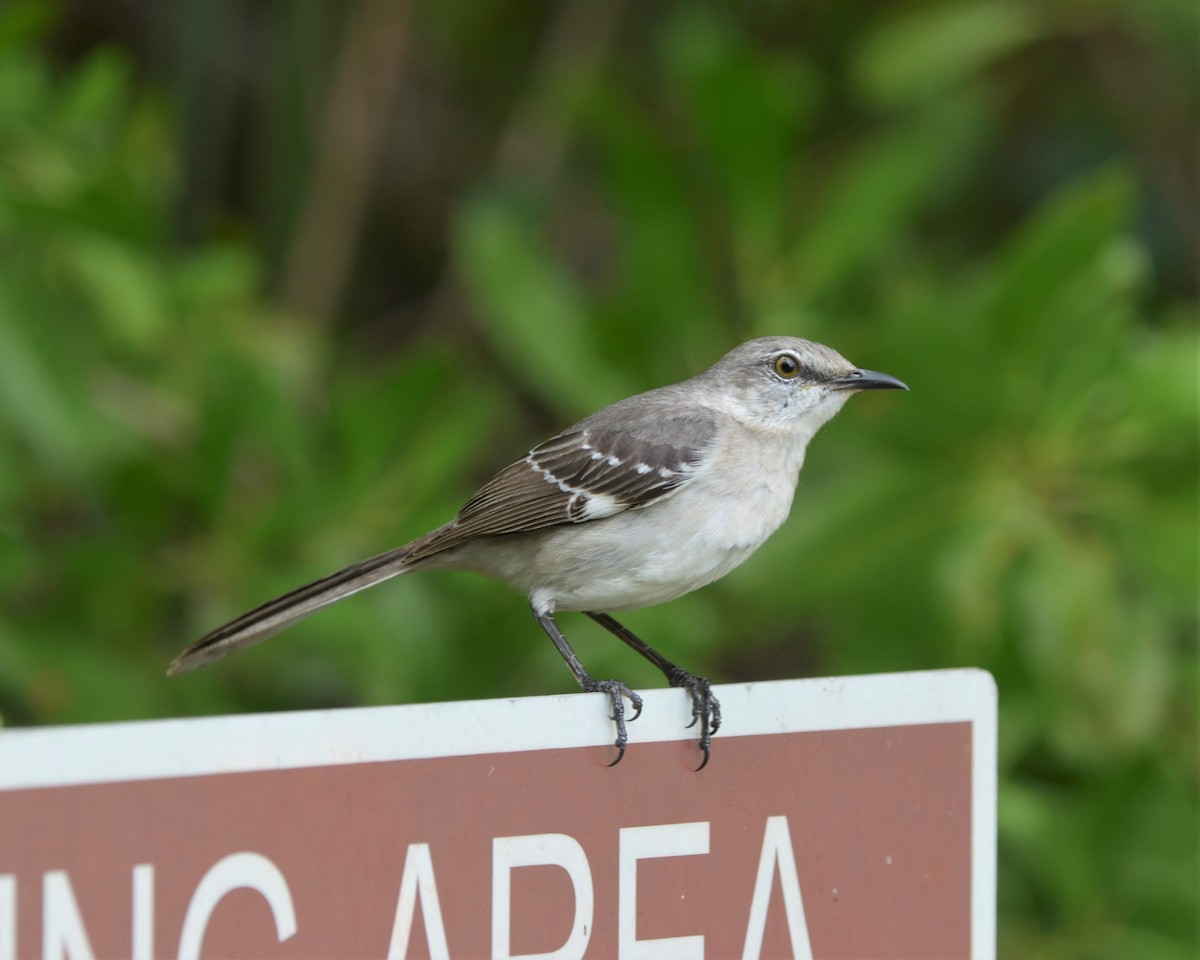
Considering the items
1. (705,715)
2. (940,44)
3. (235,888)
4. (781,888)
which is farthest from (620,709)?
(940,44)

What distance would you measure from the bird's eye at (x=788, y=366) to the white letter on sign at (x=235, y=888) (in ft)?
4.52

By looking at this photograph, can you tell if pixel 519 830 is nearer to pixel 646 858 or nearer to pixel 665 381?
pixel 646 858

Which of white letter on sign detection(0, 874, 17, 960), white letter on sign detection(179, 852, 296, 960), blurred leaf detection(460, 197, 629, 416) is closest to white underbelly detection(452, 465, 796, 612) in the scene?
white letter on sign detection(179, 852, 296, 960)

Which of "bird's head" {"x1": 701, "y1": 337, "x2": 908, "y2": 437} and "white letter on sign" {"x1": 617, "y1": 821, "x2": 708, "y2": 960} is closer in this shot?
"white letter on sign" {"x1": 617, "y1": 821, "x2": 708, "y2": 960}

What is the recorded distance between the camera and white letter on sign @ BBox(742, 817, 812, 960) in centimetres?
183

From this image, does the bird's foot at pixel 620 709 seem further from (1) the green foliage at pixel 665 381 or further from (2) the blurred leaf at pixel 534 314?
(2) the blurred leaf at pixel 534 314

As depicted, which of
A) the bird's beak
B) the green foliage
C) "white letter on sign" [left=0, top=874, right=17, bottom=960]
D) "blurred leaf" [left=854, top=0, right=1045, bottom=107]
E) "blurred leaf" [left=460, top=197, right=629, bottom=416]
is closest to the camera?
"white letter on sign" [left=0, top=874, right=17, bottom=960]

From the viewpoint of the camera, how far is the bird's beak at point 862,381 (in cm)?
252

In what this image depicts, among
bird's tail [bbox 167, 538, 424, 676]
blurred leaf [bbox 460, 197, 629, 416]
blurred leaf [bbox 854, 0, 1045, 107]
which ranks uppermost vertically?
blurred leaf [bbox 854, 0, 1045, 107]

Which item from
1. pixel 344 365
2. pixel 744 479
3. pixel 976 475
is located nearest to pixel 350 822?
pixel 744 479

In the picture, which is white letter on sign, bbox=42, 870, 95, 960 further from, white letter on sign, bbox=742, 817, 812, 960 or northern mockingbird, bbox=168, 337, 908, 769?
white letter on sign, bbox=742, 817, 812, 960

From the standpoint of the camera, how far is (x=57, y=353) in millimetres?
3098

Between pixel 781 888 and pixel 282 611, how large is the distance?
2.69ft

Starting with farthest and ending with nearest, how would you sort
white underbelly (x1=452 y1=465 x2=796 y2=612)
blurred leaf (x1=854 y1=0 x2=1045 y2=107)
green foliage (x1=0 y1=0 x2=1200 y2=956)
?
1. blurred leaf (x1=854 y1=0 x2=1045 y2=107)
2. green foliage (x1=0 y1=0 x2=1200 y2=956)
3. white underbelly (x1=452 y1=465 x2=796 y2=612)
